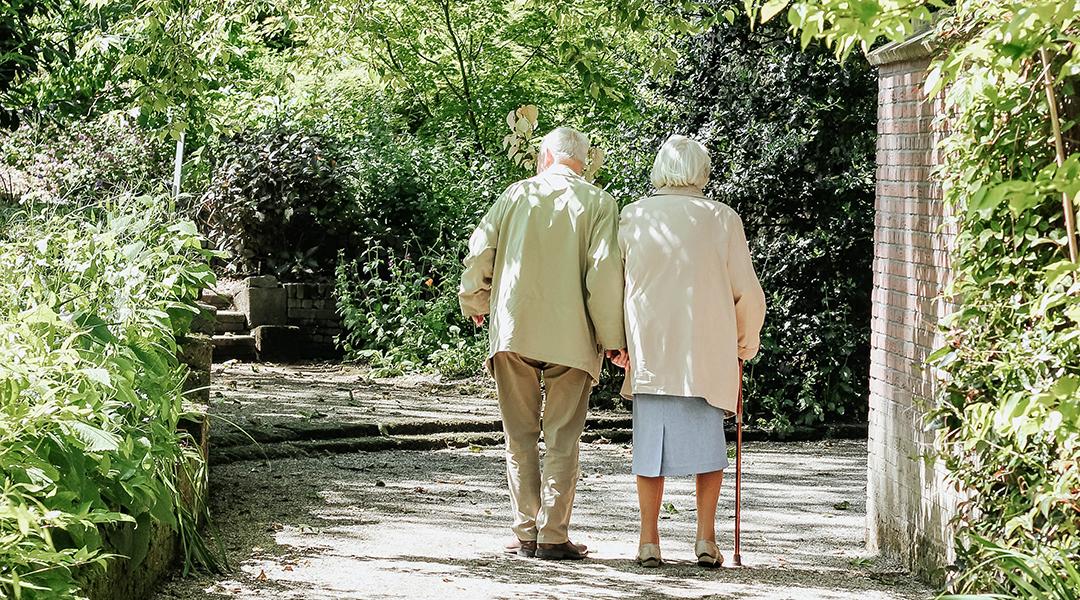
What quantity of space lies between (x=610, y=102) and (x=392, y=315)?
3.28 m

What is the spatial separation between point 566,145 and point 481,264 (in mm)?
633

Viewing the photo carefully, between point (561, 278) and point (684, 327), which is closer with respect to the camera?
point (684, 327)

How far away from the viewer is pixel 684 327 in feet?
14.7

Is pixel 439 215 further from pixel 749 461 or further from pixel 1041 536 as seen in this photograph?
pixel 1041 536

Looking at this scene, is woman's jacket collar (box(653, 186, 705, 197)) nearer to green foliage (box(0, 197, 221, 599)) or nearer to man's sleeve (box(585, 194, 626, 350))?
man's sleeve (box(585, 194, 626, 350))

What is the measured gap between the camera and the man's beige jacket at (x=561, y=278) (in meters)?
4.67

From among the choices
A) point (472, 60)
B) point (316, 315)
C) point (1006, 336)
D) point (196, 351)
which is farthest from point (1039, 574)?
point (472, 60)

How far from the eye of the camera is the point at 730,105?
27.6 ft

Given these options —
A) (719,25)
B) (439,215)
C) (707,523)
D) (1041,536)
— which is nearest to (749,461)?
(707,523)

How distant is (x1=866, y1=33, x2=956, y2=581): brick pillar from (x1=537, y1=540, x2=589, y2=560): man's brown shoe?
1248mm

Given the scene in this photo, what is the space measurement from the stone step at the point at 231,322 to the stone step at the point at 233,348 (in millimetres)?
125

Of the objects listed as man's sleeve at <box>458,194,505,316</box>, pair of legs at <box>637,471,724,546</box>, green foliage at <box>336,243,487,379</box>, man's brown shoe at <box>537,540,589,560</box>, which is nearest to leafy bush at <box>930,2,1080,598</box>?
pair of legs at <box>637,471,724,546</box>

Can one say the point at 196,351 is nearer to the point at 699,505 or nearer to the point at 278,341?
the point at 699,505

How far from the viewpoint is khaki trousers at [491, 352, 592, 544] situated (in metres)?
4.72
